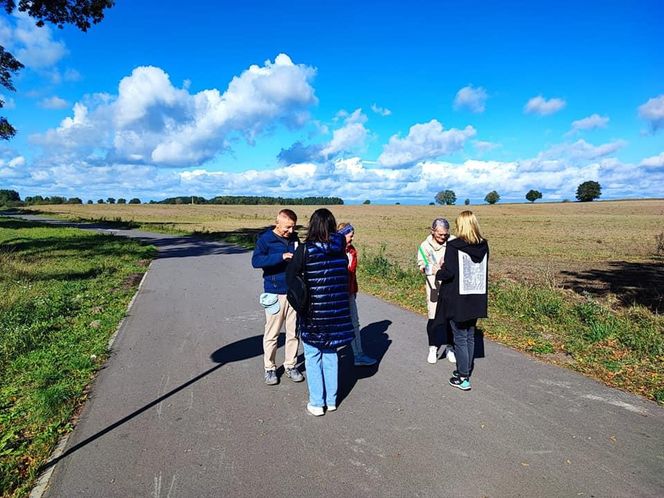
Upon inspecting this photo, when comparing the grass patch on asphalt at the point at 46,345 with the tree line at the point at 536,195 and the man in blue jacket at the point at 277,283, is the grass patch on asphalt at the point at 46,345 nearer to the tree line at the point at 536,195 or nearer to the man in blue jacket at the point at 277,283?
the man in blue jacket at the point at 277,283

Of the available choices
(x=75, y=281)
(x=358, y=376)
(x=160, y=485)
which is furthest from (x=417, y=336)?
(x=75, y=281)

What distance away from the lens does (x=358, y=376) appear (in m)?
5.03

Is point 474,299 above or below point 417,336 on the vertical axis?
above

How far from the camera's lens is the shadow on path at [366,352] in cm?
480

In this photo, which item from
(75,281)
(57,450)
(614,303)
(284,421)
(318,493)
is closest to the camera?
(318,493)

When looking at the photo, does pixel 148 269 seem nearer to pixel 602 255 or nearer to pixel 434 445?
pixel 434 445

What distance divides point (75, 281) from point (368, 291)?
777cm

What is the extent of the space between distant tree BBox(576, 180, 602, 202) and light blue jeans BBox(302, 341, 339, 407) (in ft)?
386

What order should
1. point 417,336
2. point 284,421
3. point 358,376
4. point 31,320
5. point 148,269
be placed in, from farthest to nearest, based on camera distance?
point 148,269
point 31,320
point 417,336
point 358,376
point 284,421

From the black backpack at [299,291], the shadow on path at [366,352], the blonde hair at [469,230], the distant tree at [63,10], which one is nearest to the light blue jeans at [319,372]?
the shadow on path at [366,352]

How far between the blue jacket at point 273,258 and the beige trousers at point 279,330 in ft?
0.50

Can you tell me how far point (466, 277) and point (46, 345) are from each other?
19.3 ft

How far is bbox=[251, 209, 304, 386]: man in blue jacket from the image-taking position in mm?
4488

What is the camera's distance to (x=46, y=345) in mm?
6094
